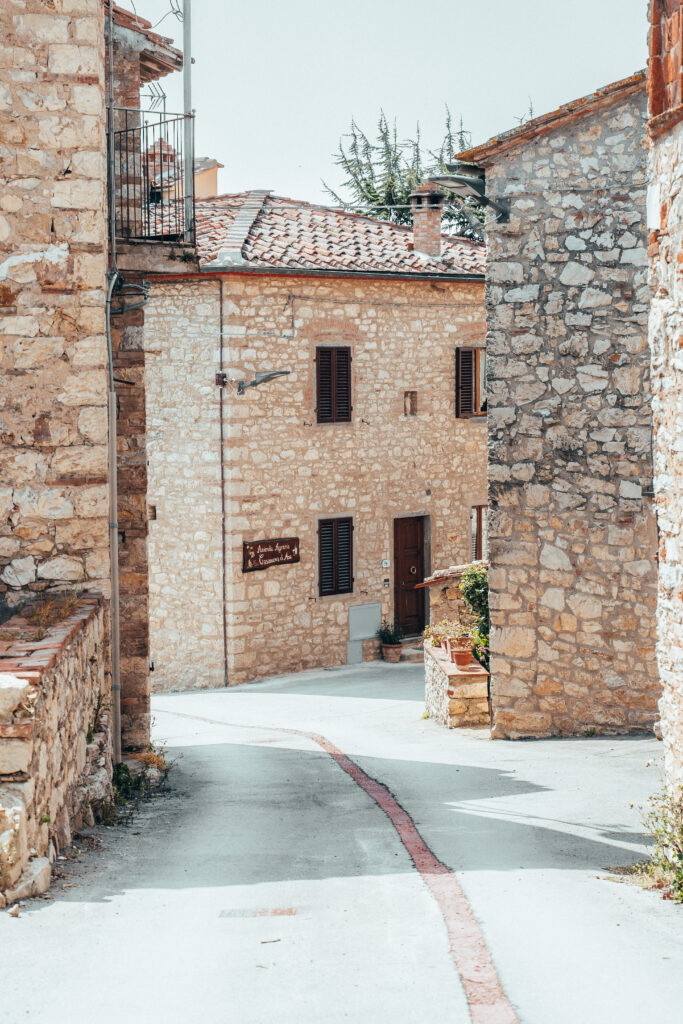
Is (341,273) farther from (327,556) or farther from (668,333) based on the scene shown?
(668,333)

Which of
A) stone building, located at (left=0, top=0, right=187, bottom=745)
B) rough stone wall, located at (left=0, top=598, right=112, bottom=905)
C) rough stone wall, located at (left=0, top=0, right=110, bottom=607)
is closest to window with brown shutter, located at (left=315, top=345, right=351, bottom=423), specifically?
stone building, located at (left=0, top=0, right=187, bottom=745)

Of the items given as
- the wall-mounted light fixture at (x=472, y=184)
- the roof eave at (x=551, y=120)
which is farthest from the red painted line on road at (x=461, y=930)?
the roof eave at (x=551, y=120)

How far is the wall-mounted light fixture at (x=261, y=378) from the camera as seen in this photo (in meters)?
17.4

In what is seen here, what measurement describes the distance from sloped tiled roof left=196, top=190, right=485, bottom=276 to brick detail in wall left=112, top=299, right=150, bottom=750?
25.0 feet

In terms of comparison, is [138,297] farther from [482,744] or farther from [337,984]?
[337,984]

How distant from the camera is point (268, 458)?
17766mm

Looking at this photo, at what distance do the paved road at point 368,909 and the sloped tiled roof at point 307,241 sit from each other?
10.3 m

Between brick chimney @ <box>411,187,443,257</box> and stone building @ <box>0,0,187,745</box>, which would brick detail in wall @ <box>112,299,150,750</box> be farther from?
brick chimney @ <box>411,187,443,257</box>

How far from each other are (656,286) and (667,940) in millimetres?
3202

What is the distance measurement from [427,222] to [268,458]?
594cm

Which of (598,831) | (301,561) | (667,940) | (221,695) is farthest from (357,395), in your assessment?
(667,940)

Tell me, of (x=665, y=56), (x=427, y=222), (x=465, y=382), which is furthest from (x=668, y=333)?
(x=427, y=222)

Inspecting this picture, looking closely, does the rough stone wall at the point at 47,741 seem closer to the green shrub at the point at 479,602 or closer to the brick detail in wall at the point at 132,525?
the brick detail in wall at the point at 132,525

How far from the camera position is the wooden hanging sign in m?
17.5
